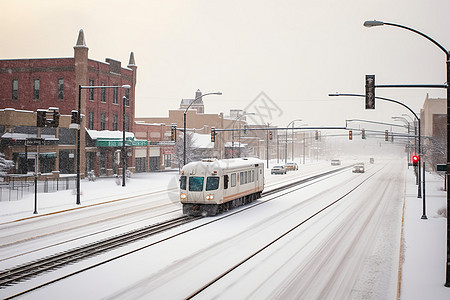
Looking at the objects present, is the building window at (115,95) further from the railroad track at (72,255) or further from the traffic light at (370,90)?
the traffic light at (370,90)

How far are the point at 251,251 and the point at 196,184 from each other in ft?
26.5

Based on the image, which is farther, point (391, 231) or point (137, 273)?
point (391, 231)

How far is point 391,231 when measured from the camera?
65.2ft

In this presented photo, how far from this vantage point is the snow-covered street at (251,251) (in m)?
11.7

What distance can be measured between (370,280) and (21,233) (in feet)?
48.6

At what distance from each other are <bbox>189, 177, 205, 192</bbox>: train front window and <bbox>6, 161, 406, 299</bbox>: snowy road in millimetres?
2057

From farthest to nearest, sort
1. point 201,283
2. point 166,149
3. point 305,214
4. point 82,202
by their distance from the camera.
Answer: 1. point 166,149
2. point 82,202
3. point 305,214
4. point 201,283

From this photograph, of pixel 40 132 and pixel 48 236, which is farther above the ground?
pixel 40 132

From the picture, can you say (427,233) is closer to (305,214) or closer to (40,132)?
(305,214)

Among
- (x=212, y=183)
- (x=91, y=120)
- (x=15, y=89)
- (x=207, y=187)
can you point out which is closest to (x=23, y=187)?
(x=91, y=120)

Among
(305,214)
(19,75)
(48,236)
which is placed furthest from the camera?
(19,75)

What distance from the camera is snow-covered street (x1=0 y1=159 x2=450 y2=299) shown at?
1170cm

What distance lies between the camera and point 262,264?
14.0 meters

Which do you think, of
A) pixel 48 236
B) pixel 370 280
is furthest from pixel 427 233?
pixel 48 236
